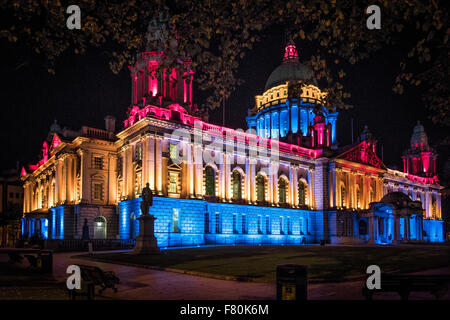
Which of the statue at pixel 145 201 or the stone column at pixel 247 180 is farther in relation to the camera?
the stone column at pixel 247 180

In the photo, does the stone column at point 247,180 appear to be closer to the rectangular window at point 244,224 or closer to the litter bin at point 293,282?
the rectangular window at point 244,224

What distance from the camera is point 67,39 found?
1279cm

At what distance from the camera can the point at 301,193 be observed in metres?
64.5

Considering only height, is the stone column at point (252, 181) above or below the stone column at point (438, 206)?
Answer: above

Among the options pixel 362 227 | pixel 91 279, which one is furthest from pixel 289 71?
pixel 91 279

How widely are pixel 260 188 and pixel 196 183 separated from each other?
14.0 m

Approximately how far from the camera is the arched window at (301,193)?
6412 centimetres

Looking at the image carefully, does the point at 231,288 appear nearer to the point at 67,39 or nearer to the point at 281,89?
the point at 67,39

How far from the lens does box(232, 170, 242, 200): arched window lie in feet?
182

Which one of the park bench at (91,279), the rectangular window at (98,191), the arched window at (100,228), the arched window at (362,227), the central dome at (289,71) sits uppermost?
the central dome at (289,71)

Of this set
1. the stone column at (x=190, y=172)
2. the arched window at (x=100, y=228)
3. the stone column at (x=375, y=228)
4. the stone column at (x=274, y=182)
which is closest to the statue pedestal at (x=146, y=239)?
the stone column at (x=190, y=172)

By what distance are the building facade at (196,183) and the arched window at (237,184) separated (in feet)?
0.46

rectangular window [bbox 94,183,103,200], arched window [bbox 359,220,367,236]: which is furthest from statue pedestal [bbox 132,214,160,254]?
arched window [bbox 359,220,367,236]

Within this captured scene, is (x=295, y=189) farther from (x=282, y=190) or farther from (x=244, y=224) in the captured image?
(x=244, y=224)
